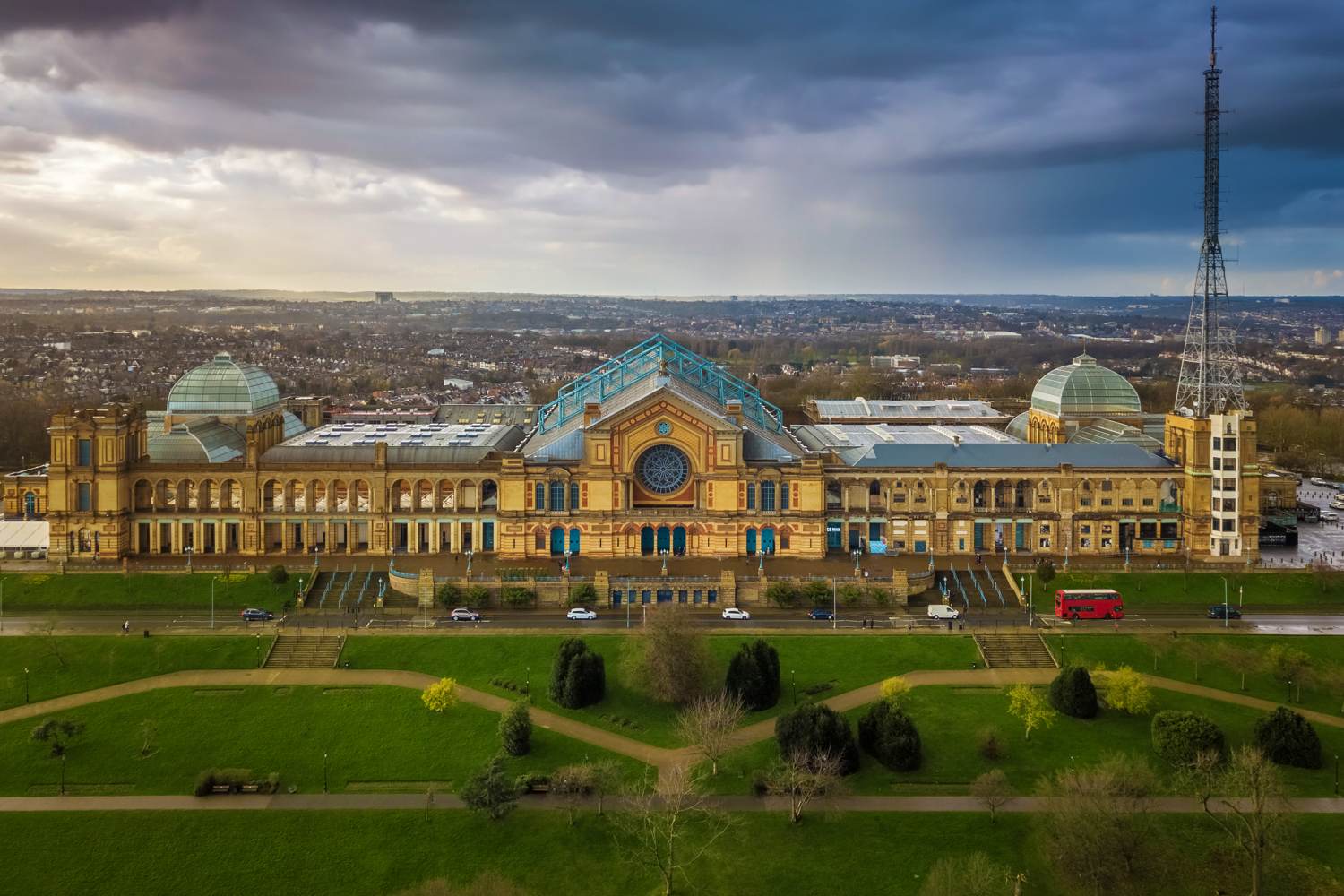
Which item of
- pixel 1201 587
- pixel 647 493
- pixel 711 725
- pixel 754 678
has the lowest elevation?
pixel 711 725

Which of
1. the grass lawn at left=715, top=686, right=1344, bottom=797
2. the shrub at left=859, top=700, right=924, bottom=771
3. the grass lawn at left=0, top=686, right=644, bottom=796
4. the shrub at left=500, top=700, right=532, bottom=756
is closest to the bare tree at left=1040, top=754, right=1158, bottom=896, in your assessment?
the grass lawn at left=715, top=686, right=1344, bottom=797

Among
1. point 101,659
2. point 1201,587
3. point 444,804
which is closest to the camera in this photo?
point 444,804

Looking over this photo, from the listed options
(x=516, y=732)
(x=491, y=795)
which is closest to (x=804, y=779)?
(x=491, y=795)

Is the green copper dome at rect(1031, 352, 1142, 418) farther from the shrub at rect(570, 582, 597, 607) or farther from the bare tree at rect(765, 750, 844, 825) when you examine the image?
the bare tree at rect(765, 750, 844, 825)

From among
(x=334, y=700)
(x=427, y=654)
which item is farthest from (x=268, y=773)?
(x=427, y=654)

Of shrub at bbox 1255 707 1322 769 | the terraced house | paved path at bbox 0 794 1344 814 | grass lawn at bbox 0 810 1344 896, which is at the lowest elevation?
grass lawn at bbox 0 810 1344 896

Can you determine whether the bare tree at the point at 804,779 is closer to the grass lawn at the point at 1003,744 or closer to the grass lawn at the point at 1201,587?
the grass lawn at the point at 1003,744

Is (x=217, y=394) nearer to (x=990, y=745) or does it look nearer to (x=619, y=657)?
(x=619, y=657)
